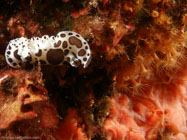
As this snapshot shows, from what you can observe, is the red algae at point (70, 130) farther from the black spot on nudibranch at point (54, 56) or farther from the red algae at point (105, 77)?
the black spot on nudibranch at point (54, 56)

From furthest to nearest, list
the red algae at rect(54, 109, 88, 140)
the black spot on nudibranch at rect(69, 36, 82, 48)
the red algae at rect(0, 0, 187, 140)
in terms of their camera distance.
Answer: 1. the red algae at rect(54, 109, 88, 140)
2. the black spot on nudibranch at rect(69, 36, 82, 48)
3. the red algae at rect(0, 0, 187, 140)

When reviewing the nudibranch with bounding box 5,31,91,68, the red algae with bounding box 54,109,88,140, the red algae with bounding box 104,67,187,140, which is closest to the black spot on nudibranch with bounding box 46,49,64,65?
the nudibranch with bounding box 5,31,91,68

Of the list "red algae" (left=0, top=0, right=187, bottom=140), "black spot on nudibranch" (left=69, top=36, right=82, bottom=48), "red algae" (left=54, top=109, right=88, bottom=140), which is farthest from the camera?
"red algae" (left=54, top=109, right=88, bottom=140)

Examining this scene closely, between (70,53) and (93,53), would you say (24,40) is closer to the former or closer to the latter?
(70,53)

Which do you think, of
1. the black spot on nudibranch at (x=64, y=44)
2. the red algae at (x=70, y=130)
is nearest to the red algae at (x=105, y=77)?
the red algae at (x=70, y=130)

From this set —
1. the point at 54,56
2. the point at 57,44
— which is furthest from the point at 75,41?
the point at 54,56

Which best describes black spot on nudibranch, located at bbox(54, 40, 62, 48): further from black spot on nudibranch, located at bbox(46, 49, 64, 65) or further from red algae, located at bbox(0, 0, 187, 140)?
red algae, located at bbox(0, 0, 187, 140)

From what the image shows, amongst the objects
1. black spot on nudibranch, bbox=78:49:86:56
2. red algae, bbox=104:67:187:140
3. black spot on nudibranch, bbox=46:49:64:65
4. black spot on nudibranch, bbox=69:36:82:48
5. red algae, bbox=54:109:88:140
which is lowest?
red algae, bbox=54:109:88:140

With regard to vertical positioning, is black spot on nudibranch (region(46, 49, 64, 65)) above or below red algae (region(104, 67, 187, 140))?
A: above

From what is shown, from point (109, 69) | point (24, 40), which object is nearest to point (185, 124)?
point (109, 69)
